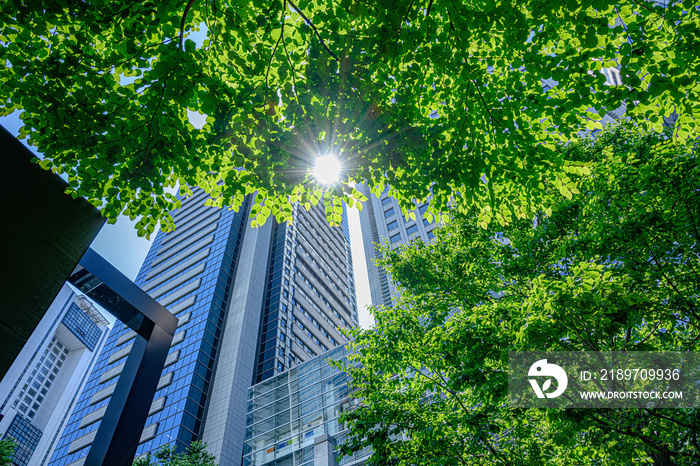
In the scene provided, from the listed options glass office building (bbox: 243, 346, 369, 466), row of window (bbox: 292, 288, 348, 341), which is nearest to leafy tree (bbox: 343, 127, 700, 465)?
glass office building (bbox: 243, 346, 369, 466)

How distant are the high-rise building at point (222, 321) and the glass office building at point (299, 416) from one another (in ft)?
9.66

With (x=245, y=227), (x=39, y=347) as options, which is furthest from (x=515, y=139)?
(x=39, y=347)

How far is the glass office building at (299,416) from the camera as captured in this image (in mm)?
27891

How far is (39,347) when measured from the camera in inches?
4818

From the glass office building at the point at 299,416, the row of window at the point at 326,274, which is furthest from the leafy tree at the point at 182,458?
the row of window at the point at 326,274

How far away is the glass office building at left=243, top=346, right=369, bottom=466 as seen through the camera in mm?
27891

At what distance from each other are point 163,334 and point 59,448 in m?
51.0

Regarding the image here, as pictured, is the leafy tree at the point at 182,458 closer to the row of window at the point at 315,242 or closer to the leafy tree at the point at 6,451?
the leafy tree at the point at 6,451

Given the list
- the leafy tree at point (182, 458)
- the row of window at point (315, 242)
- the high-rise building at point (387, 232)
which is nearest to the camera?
the leafy tree at point (182, 458)

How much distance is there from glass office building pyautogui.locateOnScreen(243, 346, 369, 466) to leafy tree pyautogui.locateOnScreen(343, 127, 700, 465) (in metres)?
20.0

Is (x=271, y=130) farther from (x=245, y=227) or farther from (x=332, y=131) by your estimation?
(x=245, y=227)

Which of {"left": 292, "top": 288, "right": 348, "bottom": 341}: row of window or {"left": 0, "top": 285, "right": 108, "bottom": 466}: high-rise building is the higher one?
{"left": 0, "top": 285, "right": 108, "bottom": 466}: high-rise building

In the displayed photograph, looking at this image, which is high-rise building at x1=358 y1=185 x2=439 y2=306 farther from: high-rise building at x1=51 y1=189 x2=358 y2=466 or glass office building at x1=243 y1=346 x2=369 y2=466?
high-rise building at x1=51 y1=189 x2=358 y2=466

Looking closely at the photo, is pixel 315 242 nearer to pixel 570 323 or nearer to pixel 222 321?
pixel 222 321
